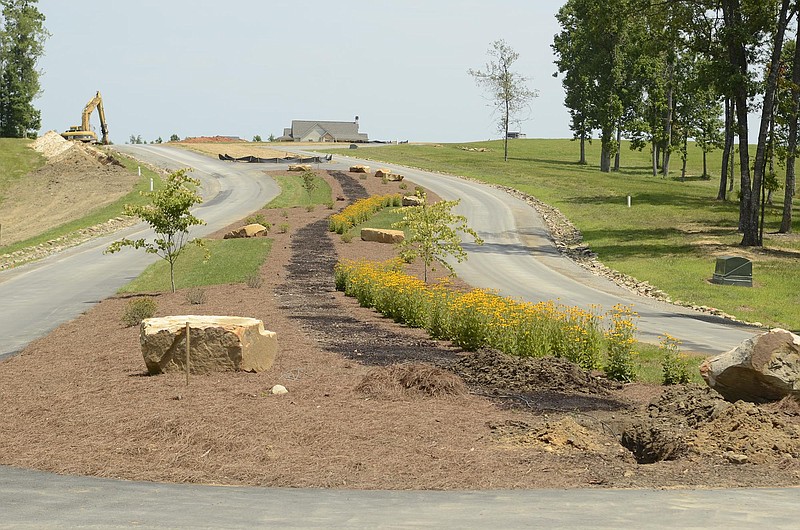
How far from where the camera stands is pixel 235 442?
36.9 ft

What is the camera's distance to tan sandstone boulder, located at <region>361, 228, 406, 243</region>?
135ft

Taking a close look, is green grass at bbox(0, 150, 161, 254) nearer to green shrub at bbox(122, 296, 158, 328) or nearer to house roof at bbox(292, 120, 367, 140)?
green shrub at bbox(122, 296, 158, 328)

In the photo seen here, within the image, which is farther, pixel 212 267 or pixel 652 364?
pixel 212 267

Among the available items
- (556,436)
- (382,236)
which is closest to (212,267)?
(382,236)

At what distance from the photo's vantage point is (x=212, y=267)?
108 ft

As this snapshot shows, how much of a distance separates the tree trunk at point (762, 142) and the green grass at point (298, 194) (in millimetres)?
26046

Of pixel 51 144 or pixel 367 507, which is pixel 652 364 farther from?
pixel 51 144

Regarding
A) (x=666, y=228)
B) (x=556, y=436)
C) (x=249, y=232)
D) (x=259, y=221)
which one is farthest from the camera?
(x=666, y=228)

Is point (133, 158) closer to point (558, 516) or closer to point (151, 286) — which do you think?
point (151, 286)

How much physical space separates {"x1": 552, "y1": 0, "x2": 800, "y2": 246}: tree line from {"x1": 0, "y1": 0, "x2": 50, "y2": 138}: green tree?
58002 millimetres

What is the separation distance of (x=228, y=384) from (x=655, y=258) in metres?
28.1

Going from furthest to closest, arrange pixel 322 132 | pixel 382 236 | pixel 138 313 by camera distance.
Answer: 1. pixel 322 132
2. pixel 382 236
3. pixel 138 313

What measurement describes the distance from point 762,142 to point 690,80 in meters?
9.43

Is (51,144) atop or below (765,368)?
atop
